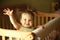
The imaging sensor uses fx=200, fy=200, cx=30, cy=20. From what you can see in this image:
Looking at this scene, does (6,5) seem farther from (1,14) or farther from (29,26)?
(29,26)

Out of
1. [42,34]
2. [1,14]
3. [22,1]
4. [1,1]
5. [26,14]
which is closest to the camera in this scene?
[42,34]

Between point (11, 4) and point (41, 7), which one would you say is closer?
point (11, 4)

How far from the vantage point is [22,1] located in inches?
125

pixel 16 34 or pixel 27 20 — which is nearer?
pixel 16 34

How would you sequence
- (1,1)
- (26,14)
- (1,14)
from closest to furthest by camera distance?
(26,14)
(1,14)
(1,1)

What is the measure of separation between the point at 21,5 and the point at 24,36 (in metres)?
1.68

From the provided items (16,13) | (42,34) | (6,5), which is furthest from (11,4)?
(42,34)

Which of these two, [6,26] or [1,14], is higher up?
[1,14]

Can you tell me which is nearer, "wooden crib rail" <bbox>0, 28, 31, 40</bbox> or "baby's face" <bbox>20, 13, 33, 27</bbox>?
"wooden crib rail" <bbox>0, 28, 31, 40</bbox>

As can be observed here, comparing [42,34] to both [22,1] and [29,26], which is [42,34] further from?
[22,1]

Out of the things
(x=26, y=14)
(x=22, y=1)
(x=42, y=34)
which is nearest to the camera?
(x=42, y=34)

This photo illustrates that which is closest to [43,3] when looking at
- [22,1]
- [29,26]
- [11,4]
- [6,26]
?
[22,1]

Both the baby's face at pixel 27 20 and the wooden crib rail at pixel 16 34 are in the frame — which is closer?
the wooden crib rail at pixel 16 34

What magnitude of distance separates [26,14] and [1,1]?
3.76 ft
